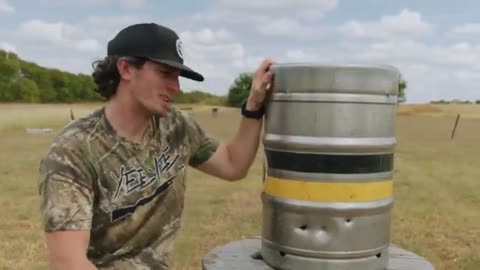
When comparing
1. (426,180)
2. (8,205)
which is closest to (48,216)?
(8,205)

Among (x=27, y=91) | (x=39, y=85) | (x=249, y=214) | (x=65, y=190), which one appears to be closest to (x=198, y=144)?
(x=65, y=190)

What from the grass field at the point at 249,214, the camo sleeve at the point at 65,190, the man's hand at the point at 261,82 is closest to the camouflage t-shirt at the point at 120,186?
the camo sleeve at the point at 65,190

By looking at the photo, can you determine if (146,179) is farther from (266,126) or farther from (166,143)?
(266,126)

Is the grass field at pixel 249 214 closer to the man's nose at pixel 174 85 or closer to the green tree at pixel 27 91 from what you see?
the man's nose at pixel 174 85

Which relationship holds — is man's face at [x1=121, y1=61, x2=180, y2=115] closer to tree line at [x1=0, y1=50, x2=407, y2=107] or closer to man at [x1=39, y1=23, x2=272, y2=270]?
man at [x1=39, y1=23, x2=272, y2=270]

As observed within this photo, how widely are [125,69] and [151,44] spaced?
15cm

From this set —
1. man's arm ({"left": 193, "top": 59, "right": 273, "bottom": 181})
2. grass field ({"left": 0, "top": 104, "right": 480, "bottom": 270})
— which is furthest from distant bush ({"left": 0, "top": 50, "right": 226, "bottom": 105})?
man's arm ({"left": 193, "top": 59, "right": 273, "bottom": 181})

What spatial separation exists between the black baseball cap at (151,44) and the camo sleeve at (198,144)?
404 millimetres

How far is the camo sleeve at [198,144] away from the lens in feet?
10.5

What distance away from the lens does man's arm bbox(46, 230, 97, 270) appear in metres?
2.50

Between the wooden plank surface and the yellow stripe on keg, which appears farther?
the wooden plank surface

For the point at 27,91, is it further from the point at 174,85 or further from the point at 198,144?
the point at 174,85

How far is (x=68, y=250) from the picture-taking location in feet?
8.28

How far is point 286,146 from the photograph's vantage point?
2600 millimetres
